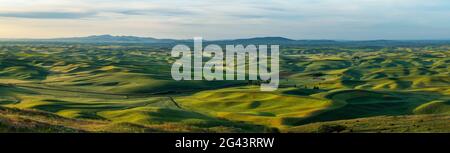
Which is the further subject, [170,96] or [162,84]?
[162,84]

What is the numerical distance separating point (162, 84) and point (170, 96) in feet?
75.8

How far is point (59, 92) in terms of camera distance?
477 ft

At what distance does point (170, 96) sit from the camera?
13938 centimetres

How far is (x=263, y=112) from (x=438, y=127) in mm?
54760
